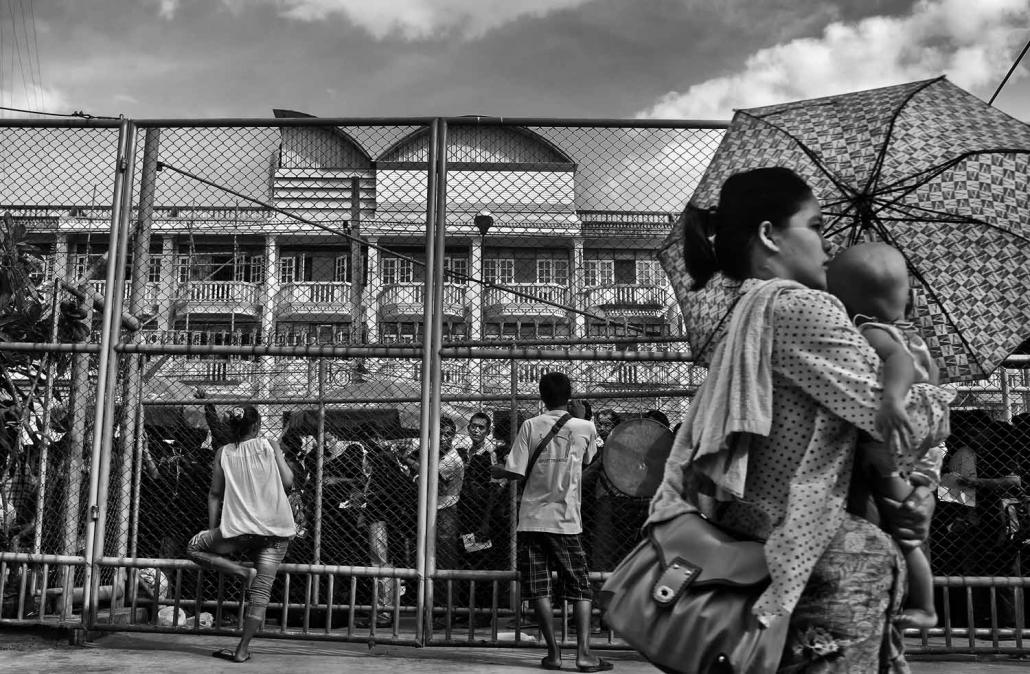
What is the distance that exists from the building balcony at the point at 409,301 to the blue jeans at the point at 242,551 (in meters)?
2.02

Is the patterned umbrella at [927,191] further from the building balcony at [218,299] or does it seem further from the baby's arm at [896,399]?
the building balcony at [218,299]

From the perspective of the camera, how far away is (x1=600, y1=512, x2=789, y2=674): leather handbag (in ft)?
6.29

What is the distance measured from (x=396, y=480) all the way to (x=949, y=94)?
5372mm

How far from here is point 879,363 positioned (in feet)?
6.73

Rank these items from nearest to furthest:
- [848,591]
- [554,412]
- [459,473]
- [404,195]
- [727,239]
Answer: [848,591] < [727,239] < [554,412] < [404,195] < [459,473]

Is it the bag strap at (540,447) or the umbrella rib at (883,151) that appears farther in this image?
the bag strap at (540,447)

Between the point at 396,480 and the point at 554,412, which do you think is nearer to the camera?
the point at 554,412

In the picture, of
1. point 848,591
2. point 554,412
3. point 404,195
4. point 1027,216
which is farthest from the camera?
point 404,195

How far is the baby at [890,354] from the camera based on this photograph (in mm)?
1973

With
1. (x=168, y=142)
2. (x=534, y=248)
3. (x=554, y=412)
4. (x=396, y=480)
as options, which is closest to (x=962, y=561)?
(x=554, y=412)

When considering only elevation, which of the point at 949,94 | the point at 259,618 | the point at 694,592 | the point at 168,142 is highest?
the point at 168,142

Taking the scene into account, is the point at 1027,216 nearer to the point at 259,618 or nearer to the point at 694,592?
the point at 694,592

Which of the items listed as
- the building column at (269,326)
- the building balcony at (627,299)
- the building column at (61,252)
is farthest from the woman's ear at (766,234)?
the building column at (61,252)

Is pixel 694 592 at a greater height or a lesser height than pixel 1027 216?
lesser
